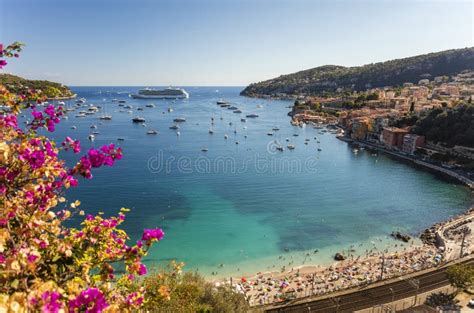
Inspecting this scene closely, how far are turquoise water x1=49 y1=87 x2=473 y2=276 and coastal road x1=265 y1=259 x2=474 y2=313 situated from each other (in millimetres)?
4961

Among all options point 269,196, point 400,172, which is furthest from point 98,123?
point 400,172

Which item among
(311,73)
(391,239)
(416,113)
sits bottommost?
(391,239)

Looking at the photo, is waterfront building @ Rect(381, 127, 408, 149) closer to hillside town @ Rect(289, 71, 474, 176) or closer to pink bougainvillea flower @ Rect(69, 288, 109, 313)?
hillside town @ Rect(289, 71, 474, 176)

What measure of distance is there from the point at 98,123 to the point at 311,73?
13243 cm

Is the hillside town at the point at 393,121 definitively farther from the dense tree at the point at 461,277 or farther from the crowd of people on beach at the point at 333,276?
the dense tree at the point at 461,277

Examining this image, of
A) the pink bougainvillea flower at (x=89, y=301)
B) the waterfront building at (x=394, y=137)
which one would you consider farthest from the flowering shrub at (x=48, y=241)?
the waterfront building at (x=394, y=137)

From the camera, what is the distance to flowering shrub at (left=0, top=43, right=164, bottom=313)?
2.13m

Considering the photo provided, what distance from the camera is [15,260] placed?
2014 millimetres

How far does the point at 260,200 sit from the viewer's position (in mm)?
27531

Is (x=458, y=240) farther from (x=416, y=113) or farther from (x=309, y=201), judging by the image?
(x=416, y=113)

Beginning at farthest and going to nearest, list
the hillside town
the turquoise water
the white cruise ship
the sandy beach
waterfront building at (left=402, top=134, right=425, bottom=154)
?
1. the white cruise ship
2. waterfront building at (left=402, top=134, right=425, bottom=154)
3. the hillside town
4. the turquoise water
5. the sandy beach

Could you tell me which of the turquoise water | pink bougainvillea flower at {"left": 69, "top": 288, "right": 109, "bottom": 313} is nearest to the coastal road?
the turquoise water

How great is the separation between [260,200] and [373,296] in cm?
1436

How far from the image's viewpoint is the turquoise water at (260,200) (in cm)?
2056
